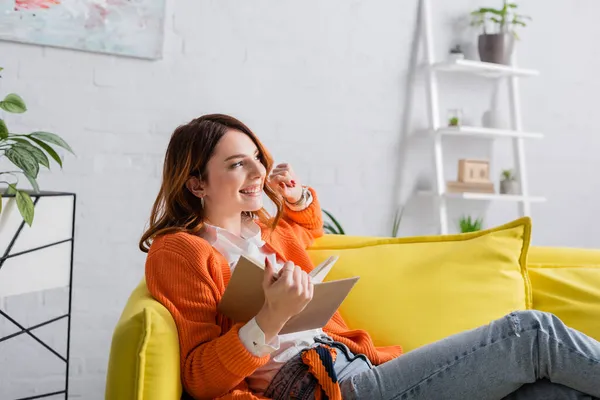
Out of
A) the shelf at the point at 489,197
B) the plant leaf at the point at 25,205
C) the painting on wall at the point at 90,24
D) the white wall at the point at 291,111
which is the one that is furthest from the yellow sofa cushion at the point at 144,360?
the shelf at the point at 489,197

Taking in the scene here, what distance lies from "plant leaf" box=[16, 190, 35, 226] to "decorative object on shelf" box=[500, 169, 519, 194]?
2336 mm

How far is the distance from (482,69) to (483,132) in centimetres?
29

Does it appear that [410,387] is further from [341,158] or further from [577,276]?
[341,158]

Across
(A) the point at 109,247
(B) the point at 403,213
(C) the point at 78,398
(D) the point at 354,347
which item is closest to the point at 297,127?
(B) the point at 403,213

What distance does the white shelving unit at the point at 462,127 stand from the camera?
3393 mm

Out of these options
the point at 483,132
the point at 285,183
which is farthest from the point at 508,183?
the point at 285,183

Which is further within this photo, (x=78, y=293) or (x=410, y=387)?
(x=78, y=293)

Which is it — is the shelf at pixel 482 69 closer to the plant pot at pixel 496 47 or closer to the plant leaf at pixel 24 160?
the plant pot at pixel 496 47

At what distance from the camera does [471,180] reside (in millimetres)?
3471

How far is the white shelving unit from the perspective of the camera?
3.39 metres

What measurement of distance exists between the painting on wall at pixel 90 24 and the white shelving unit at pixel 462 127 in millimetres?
1224

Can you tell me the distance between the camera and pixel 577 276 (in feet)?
6.48

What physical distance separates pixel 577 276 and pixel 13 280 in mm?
1452

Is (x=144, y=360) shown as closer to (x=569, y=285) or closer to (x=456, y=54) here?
(x=569, y=285)
